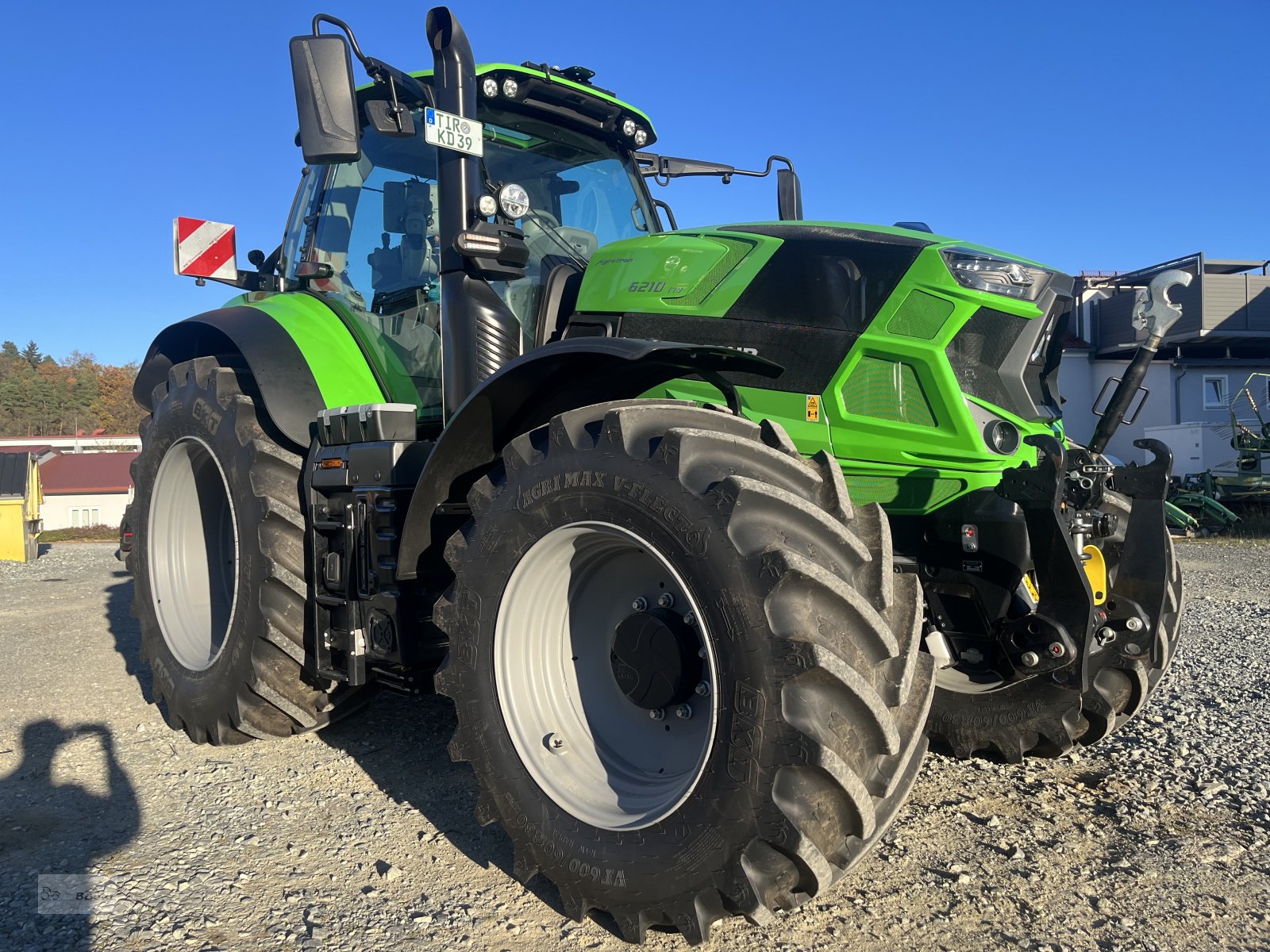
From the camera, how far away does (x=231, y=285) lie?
4844 millimetres

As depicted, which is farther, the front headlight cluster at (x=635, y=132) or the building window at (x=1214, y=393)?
the building window at (x=1214, y=393)

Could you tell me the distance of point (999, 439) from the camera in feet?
8.99

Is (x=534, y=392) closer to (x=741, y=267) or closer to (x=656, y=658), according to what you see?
(x=741, y=267)

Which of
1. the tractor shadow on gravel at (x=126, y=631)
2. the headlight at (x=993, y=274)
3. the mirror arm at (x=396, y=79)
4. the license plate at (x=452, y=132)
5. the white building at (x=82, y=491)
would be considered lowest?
the white building at (x=82, y=491)

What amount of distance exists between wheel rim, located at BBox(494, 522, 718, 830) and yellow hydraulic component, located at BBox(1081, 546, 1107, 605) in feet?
4.41

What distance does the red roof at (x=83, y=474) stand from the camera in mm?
36312

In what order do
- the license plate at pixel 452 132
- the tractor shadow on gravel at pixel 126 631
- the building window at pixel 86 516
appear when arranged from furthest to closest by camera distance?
the building window at pixel 86 516
the tractor shadow on gravel at pixel 126 631
the license plate at pixel 452 132

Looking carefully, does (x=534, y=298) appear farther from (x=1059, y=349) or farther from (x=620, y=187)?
(x=1059, y=349)

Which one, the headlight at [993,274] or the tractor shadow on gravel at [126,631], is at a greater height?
the headlight at [993,274]

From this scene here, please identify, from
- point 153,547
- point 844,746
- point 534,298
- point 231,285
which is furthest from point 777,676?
point 231,285

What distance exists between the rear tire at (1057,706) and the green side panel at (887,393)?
90 centimetres

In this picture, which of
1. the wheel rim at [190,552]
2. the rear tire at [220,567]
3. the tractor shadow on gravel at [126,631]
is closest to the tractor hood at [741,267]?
the rear tire at [220,567]

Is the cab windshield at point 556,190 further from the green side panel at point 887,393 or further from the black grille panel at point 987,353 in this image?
the black grille panel at point 987,353

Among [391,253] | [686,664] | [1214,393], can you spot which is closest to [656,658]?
[686,664]
